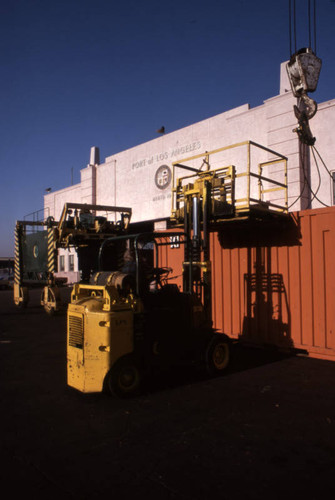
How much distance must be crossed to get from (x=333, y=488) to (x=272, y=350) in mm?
5330

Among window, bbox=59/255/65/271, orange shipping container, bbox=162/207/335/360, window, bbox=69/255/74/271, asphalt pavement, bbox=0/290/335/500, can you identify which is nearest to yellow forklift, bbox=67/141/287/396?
asphalt pavement, bbox=0/290/335/500

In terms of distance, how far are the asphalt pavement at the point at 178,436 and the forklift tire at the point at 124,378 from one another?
143 mm

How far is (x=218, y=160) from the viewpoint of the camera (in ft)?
53.9

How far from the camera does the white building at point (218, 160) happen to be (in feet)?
43.2

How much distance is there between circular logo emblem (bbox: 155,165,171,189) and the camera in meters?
19.1

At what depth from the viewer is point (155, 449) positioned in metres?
3.92

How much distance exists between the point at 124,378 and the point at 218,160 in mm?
12737

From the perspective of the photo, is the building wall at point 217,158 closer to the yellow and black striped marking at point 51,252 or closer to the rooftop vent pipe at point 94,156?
the rooftop vent pipe at point 94,156

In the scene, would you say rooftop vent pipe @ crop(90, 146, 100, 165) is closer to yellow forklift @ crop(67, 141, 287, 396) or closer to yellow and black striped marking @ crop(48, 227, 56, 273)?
yellow and black striped marking @ crop(48, 227, 56, 273)

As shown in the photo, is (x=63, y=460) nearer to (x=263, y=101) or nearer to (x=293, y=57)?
(x=293, y=57)

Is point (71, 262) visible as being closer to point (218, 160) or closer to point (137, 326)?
point (218, 160)

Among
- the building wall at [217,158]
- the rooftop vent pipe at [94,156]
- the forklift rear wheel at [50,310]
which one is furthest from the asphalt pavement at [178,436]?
the rooftop vent pipe at [94,156]

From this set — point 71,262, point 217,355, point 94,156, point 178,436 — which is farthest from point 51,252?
point 71,262

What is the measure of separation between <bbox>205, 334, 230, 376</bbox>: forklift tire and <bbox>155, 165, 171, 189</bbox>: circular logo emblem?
13.4 meters
